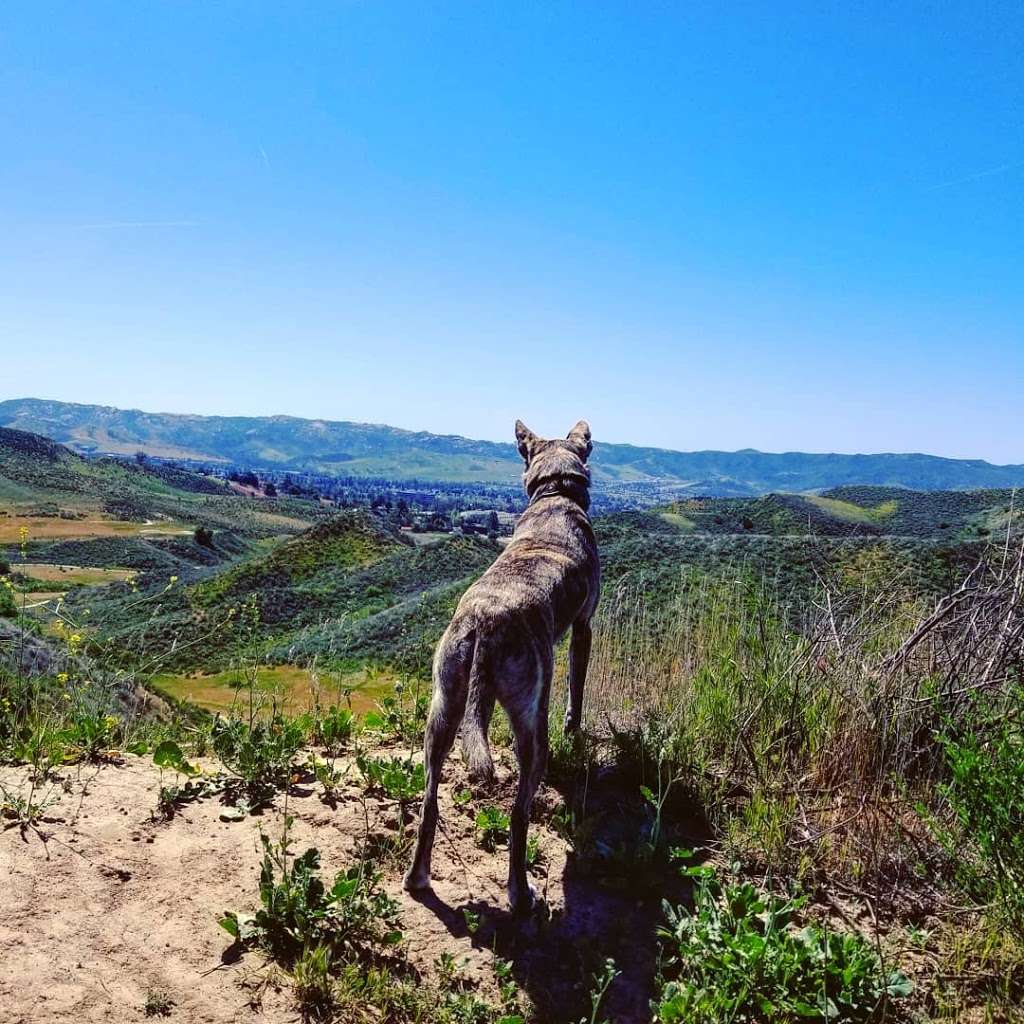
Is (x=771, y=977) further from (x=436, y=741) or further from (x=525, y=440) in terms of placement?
(x=525, y=440)

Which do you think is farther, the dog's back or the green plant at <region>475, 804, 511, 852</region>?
the green plant at <region>475, 804, 511, 852</region>

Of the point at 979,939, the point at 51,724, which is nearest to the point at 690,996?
the point at 979,939

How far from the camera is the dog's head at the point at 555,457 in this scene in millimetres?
6398

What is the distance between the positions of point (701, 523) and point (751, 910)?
119 feet

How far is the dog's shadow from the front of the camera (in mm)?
3400

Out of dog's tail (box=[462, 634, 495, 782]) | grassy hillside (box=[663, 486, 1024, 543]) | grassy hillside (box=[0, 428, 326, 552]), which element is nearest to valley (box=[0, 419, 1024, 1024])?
dog's tail (box=[462, 634, 495, 782])

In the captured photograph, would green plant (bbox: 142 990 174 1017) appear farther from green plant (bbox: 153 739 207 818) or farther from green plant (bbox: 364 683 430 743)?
green plant (bbox: 364 683 430 743)

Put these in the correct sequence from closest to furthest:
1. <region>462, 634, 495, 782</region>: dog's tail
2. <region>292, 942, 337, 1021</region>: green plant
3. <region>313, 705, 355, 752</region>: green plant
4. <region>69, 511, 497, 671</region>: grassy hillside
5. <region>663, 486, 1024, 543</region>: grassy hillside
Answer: <region>292, 942, 337, 1021</region>: green plant → <region>462, 634, 495, 782</region>: dog's tail → <region>313, 705, 355, 752</region>: green plant → <region>69, 511, 497, 671</region>: grassy hillside → <region>663, 486, 1024, 543</region>: grassy hillside

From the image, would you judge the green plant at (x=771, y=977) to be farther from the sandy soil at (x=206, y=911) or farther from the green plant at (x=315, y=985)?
the green plant at (x=315, y=985)

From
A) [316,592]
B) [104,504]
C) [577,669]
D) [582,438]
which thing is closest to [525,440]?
[582,438]

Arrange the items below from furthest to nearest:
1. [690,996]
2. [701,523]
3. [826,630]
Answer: [701,523], [826,630], [690,996]

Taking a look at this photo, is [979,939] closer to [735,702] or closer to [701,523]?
[735,702]

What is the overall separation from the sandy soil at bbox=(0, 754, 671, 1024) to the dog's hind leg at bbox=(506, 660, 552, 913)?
126mm

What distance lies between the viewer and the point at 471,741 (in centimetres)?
373
